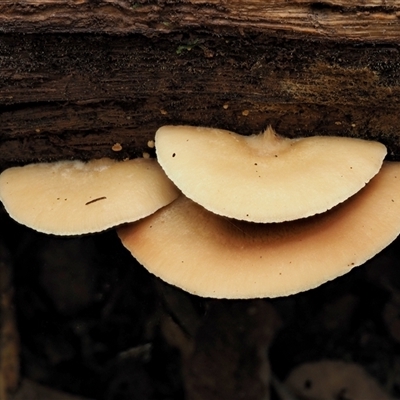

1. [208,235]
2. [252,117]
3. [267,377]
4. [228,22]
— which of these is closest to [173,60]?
[228,22]

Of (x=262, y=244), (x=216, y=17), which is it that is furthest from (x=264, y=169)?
(x=216, y=17)

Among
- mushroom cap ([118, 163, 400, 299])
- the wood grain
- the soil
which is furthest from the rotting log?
the soil

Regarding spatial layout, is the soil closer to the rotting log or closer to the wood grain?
the rotting log

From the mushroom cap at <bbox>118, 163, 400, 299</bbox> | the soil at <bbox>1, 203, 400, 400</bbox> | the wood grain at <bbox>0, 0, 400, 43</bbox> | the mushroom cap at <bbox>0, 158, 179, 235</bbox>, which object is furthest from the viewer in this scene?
the soil at <bbox>1, 203, 400, 400</bbox>

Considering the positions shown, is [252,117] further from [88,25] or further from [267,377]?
[267,377]

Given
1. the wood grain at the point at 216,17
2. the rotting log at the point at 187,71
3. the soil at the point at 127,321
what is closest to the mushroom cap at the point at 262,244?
the rotting log at the point at 187,71

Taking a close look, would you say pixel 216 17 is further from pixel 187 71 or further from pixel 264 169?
pixel 264 169

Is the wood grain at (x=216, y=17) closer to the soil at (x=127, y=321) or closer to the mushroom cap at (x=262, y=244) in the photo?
the mushroom cap at (x=262, y=244)

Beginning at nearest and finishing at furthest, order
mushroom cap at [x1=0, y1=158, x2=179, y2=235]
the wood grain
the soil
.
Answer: the wood grain → mushroom cap at [x1=0, y1=158, x2=179, y2=235] → the soil
